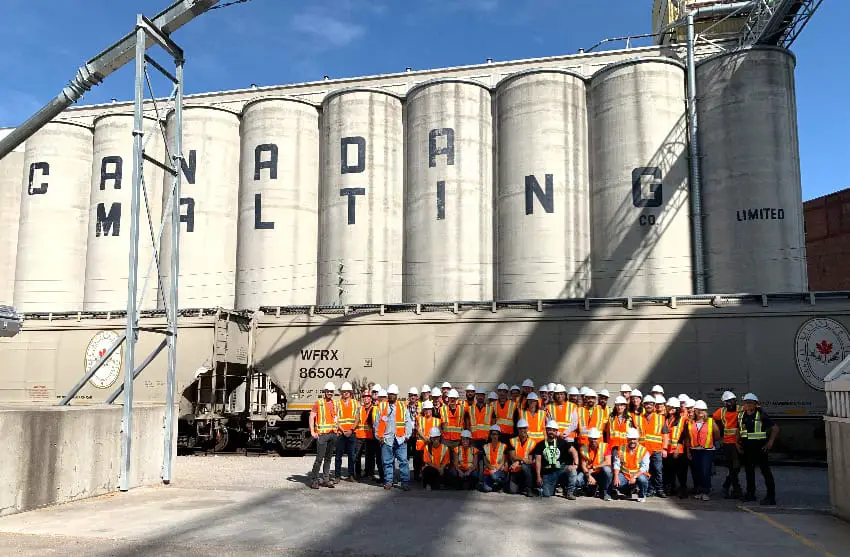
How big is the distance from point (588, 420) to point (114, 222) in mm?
28214

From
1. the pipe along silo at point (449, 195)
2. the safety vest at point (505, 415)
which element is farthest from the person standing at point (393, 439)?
the pipe along silo at point (449, 195)

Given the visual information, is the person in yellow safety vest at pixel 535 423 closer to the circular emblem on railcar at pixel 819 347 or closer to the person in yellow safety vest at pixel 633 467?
the person in yellow safety vest at pixel 633 467

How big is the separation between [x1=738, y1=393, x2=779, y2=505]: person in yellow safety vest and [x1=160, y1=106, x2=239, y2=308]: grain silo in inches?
967

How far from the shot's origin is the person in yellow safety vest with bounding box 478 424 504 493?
11.0 meters

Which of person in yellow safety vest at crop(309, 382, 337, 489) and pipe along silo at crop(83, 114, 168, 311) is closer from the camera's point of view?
person in yellow safety vest at crop(309, 382, 337, 489)

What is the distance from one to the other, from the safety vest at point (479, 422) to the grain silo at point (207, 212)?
21.6 m

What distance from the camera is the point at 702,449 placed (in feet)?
35.2

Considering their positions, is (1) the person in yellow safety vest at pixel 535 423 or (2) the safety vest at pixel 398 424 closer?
(1) the person in yellow safety vest at pixel 535 423

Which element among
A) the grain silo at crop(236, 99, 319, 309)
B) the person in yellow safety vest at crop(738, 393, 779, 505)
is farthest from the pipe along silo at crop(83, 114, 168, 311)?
the person in yellow safety vest at crop(738, 393, 779, 505)

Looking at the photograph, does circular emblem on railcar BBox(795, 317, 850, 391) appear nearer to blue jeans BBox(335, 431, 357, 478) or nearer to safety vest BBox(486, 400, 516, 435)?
safety vest BBox(486, 400, 516, 435)

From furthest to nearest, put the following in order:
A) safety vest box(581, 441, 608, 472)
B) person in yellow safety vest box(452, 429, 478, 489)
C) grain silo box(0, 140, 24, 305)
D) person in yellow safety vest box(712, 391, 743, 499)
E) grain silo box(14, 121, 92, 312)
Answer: grain silo box(0, 140, 24, 305), grain silo box(14, 121, 92, 312), person in yellow safety vest box(452, 429, 478, 489), person in yellow safety vest box(712, 391, 743, 499), safety vest box(581, 441, 608, 472)

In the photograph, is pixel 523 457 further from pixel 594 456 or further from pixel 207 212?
pixel 207 212

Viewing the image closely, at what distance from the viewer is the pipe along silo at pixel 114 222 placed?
3189cm

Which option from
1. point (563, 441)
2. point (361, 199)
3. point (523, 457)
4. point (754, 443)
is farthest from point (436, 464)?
point (361, 199)
